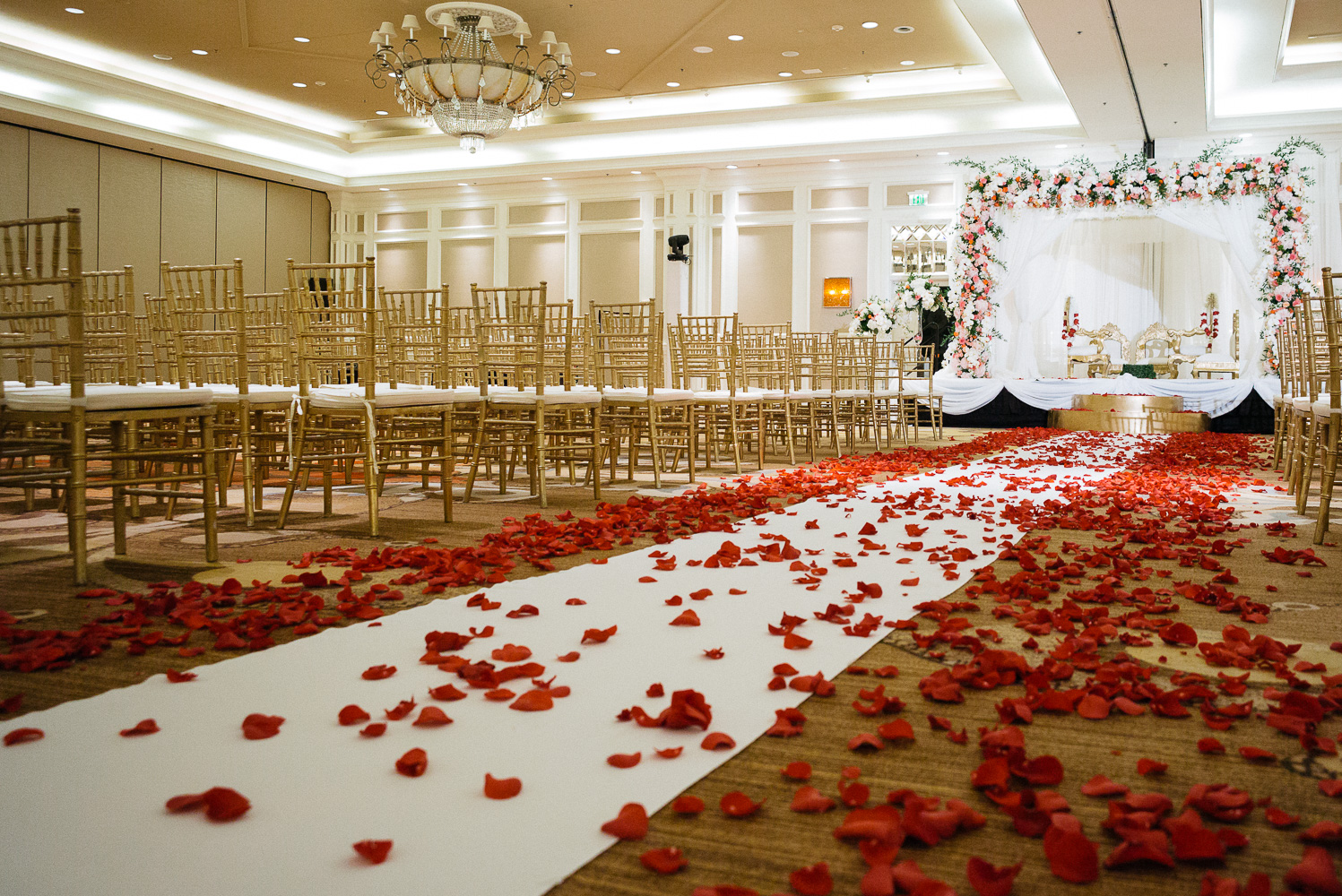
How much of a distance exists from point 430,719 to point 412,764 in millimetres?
202

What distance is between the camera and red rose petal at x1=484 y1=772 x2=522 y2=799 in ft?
4.39

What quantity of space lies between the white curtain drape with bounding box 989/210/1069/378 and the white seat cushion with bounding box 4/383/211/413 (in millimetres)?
10266

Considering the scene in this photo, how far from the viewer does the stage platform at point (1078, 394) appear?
1028cm

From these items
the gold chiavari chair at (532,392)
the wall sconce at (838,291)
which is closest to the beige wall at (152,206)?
the wall sconce at (838,291)

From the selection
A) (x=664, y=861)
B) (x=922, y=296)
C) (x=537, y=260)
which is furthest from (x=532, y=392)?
(x=537, y=260)

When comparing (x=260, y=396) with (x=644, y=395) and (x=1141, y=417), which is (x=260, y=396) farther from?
(x=1141, y=417)

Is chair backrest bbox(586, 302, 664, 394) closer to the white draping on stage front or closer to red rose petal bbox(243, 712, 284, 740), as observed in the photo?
red rose petal bbox(243, 712, 284, 740)

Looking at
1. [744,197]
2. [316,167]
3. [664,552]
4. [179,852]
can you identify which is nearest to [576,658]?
[179,852]

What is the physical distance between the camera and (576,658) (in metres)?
1.99

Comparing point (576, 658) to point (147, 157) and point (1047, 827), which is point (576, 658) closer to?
point (1047, 827)

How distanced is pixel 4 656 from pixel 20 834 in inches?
33.7

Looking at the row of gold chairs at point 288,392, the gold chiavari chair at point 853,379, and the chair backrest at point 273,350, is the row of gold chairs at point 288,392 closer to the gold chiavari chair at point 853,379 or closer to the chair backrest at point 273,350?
the chair backrest at point 273,350

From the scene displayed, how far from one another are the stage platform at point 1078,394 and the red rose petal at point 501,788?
10470 millimetres

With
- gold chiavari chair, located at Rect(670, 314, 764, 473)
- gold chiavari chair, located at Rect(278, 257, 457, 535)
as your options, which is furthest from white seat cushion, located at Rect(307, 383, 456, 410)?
gold chiavari chair, located at Rect(670, 314, 764, 473)
